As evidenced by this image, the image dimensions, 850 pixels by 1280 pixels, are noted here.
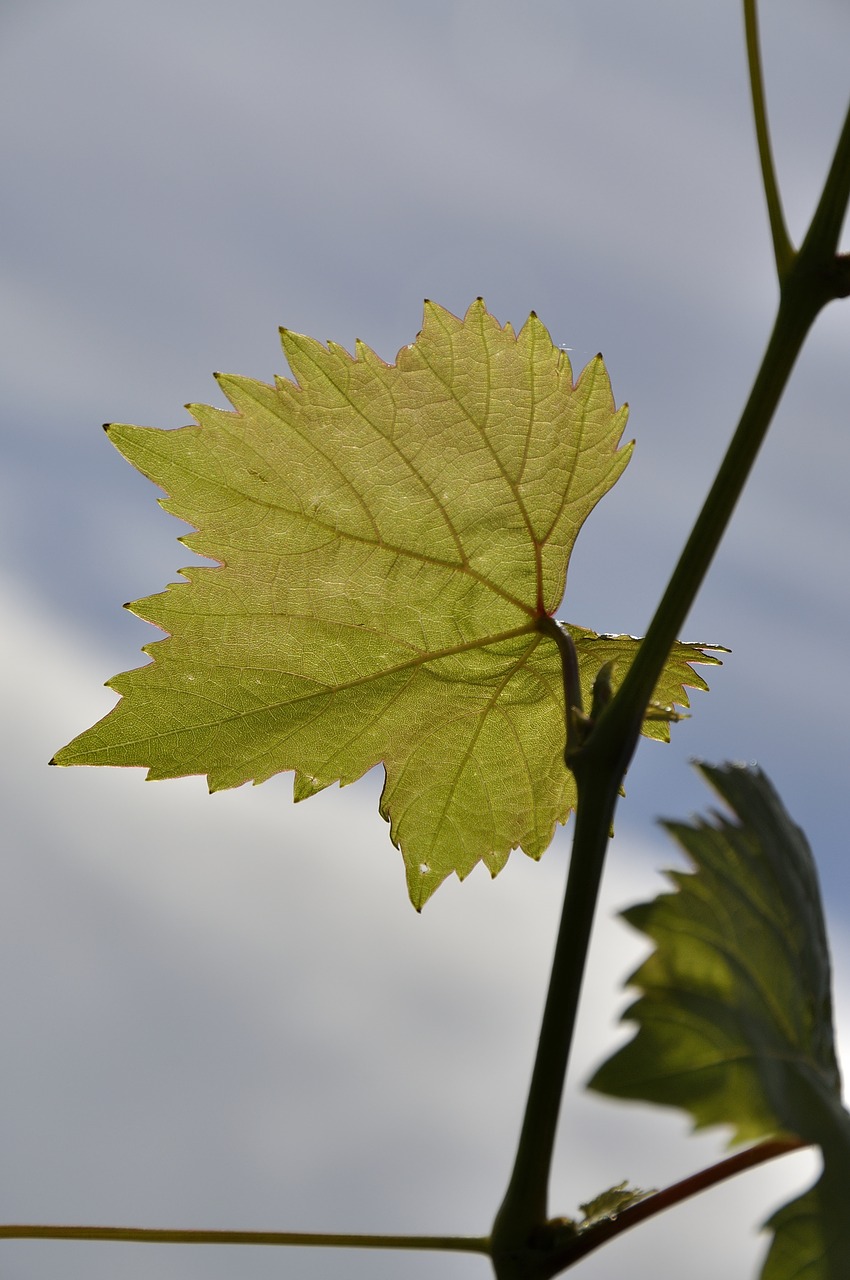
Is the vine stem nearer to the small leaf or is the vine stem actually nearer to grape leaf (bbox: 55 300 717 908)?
the small leaf

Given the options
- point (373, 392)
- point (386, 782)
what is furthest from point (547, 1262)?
point (373, 392)

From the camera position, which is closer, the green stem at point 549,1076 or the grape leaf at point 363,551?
the green stem at point 549,1076

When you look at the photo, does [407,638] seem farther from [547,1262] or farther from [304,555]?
[547,1262]

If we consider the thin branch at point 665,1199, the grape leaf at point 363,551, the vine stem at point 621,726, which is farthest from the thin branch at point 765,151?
the thin branch at point 665,1199

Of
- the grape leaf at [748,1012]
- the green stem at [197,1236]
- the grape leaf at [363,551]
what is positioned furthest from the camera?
the grape leaf at [363,551]

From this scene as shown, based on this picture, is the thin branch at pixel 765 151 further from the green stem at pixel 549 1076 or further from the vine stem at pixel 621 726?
the green stem at pixel 549 1076

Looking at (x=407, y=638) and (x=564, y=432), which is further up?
(x=564, y=432)

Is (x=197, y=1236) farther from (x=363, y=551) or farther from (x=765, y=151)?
(x=765, y=151)
